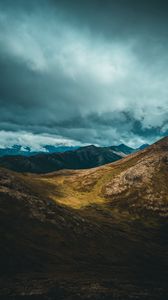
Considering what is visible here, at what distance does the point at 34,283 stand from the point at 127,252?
7751cm

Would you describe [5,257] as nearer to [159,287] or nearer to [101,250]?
[101,250]

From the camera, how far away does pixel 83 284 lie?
466 ft

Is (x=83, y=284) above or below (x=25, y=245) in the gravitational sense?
below

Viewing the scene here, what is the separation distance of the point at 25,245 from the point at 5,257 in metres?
20.8

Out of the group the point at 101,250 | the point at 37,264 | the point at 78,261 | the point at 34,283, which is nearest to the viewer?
A: the point at 34,283

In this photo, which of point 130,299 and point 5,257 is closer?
point 130,299

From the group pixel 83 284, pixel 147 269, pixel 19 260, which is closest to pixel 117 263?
pixel 147 269

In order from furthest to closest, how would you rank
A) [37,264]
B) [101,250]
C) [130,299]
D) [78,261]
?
[101,250]
[78,261]
[37,264]
[130,299]

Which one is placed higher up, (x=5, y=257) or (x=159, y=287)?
(x=5, y=257)

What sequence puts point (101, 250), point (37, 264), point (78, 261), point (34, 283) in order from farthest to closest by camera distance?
point (101, 250), point (78, 261), point (37, 264), point (34, 283)

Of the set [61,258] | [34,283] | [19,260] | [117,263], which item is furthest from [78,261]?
[34,283]

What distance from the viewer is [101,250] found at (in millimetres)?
198125

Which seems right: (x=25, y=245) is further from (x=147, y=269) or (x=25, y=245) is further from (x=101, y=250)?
(x=147, y=269)

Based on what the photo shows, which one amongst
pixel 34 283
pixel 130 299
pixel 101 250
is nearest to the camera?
pixel 130 299
